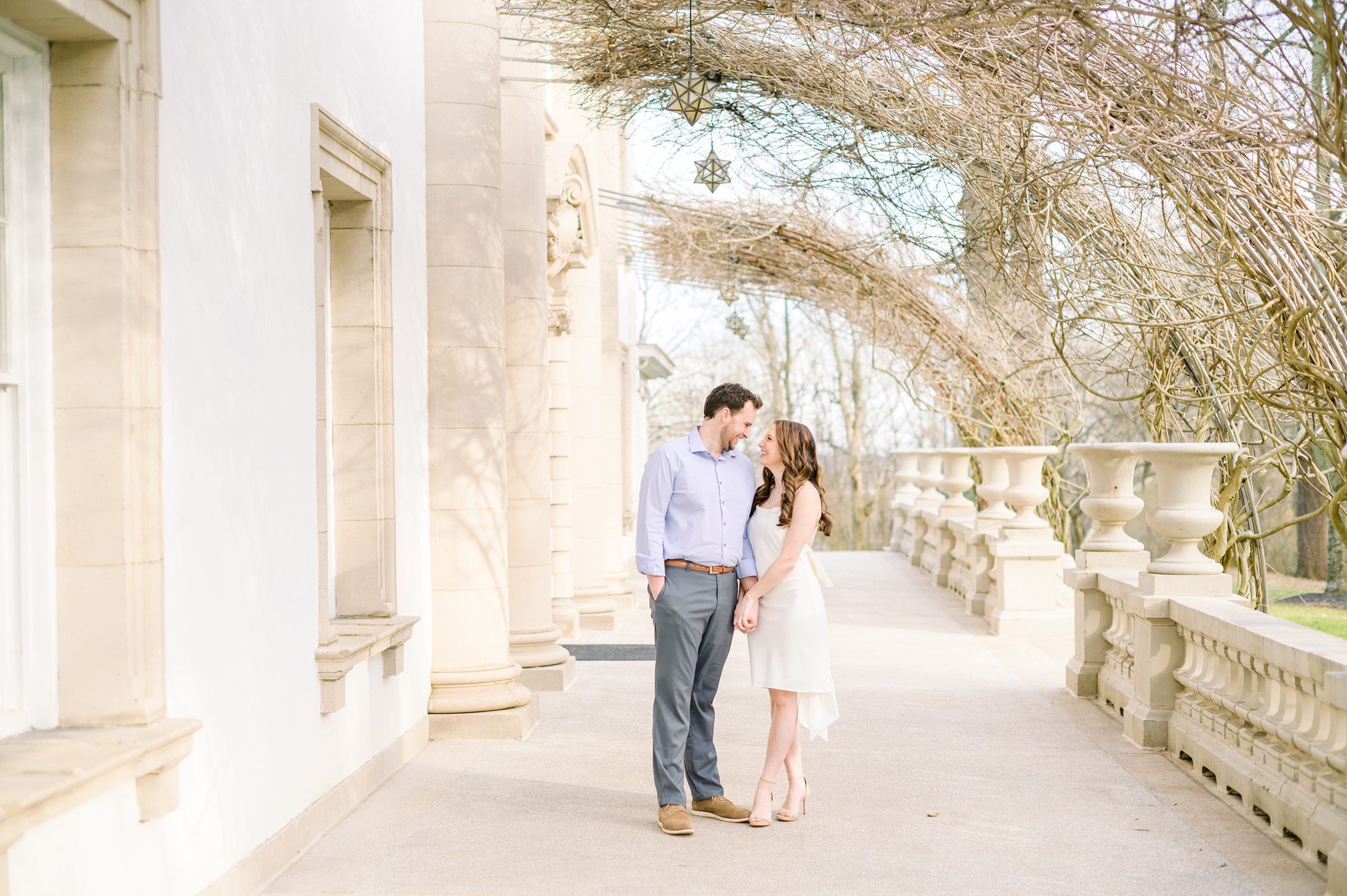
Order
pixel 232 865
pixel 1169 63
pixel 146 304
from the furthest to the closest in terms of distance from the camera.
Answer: pixel 1169 63 → pixel 232 865 → pixel 146 304

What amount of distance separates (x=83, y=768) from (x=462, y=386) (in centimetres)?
424

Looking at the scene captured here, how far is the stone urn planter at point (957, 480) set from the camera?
1806cm

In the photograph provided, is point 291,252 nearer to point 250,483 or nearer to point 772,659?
point 250,483

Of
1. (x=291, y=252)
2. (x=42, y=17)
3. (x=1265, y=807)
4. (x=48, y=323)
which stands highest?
(x=42, y=17)

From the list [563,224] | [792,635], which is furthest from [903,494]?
[792,635]

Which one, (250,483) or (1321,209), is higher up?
(1321,209)

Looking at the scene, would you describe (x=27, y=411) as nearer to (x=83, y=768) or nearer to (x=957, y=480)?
(x=83, y=768)

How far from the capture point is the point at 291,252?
5355 millimetres

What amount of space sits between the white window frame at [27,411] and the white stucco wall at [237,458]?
0.34m

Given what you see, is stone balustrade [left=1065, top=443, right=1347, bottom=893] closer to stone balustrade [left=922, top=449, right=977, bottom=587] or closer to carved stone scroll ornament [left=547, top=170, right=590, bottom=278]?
carved stone scroll ornament [left=547, top=170, right=590, bottom=278]

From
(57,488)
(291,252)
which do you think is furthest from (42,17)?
(291,252)

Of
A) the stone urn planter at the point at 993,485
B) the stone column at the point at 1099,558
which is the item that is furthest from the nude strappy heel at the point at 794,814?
the stone urn planter at the point at 993,485

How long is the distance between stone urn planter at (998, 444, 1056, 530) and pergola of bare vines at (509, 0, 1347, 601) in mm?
1371

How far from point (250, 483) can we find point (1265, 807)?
4.32m
